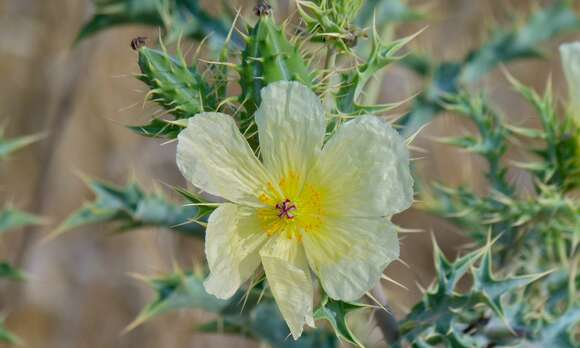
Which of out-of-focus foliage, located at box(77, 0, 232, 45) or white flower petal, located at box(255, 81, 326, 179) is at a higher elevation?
white flower petal, located at box(255, 81, 326, 179)

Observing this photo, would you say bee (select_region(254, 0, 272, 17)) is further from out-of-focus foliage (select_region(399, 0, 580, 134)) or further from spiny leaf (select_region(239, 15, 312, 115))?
out-of-focus foliage (select_region(399, 0, 580, 134))

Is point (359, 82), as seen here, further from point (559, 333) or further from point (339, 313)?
point (559, 333)

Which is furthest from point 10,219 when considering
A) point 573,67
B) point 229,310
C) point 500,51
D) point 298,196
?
point 500,51

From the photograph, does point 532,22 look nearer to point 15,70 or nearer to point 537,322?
point 537,322

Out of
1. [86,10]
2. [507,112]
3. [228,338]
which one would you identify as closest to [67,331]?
[228,338]

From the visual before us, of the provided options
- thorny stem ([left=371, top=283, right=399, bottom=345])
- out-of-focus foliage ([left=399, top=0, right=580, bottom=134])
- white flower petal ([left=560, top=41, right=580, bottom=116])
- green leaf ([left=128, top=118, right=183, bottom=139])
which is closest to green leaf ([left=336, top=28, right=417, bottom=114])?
green leaf ([left=128, top=118, right=183, bottom=139])

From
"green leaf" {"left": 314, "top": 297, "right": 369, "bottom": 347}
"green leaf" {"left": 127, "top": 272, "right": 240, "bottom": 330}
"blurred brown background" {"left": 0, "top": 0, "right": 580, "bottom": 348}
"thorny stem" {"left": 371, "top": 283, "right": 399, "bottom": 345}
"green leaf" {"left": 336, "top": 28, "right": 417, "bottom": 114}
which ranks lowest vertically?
"blurred brown background" {"left": 0, "top": 0, "right": 580, "bottom": 348}
